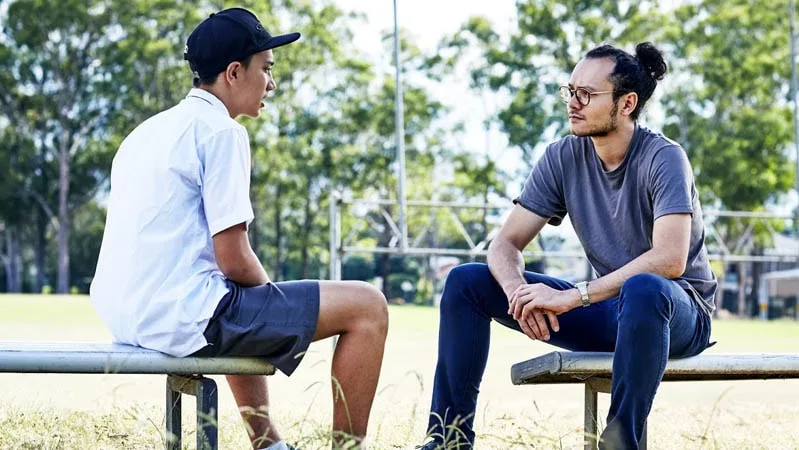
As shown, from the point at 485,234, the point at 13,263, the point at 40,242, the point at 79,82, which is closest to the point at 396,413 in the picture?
the point at 485,234

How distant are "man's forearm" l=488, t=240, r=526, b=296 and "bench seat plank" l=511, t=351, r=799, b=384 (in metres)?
0.25

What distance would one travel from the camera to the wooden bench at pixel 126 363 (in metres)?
2.81

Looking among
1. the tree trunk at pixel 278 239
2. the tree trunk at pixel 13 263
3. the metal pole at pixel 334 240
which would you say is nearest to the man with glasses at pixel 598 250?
the metal pole at pixel 334 240

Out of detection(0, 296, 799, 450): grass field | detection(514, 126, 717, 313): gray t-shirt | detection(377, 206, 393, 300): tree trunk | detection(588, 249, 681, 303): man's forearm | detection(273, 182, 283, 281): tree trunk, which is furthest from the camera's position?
detection(273, 182, 283, 281): tree trunk

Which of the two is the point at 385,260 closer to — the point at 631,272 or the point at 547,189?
the point at 547,189

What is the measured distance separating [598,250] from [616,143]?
0.32 meters

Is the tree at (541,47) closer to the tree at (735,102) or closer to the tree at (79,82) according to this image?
the tree at (735,102)

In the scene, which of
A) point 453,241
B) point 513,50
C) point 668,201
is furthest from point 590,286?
point 453,241

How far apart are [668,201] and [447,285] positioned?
669mm

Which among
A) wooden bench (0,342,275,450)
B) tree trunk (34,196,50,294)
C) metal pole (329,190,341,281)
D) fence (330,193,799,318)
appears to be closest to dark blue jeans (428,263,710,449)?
wooden bench (0,342,275,450)

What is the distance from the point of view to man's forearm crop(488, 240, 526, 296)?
3.39 m

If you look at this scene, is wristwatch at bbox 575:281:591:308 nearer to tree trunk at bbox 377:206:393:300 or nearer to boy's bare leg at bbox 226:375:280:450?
boy's bare leg at bbox 226:375:280:450

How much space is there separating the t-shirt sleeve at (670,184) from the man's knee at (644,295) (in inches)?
11.4

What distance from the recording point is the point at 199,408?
2932mm
